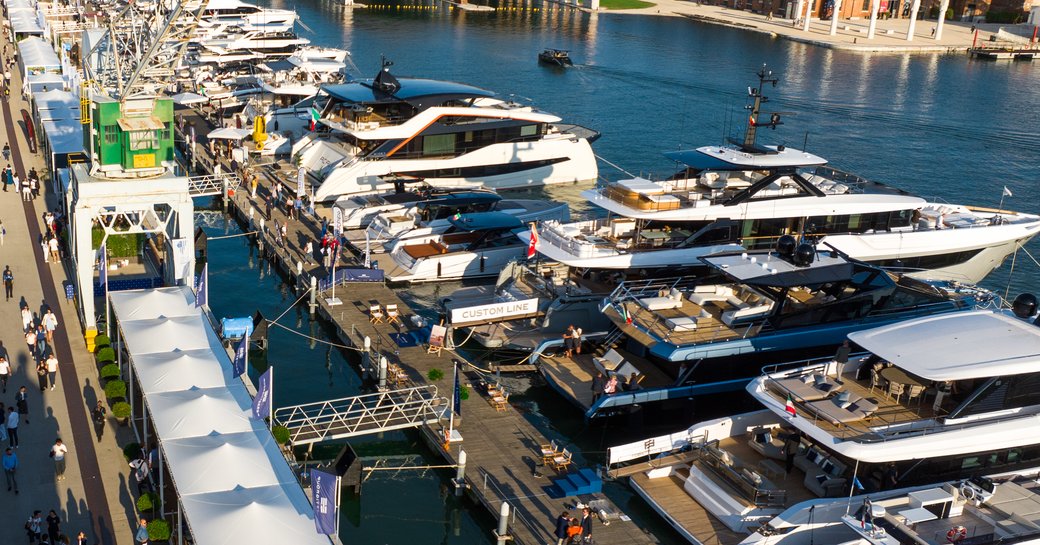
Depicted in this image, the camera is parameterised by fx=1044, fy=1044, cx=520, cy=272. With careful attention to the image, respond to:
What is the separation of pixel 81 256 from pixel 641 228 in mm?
19448

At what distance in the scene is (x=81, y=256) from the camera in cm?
3475

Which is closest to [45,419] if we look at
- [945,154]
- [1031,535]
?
[1031,535]

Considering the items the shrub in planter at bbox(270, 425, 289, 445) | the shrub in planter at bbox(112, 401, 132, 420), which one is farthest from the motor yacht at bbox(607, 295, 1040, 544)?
the shrub in planter at bbox(112, 401, 132, 420)

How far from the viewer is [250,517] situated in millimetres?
21547

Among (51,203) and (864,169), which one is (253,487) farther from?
(864,169)

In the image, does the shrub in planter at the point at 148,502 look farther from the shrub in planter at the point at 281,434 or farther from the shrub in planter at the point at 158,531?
the shrub in planter at the point at 281,434

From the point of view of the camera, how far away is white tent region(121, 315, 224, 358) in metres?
28.8

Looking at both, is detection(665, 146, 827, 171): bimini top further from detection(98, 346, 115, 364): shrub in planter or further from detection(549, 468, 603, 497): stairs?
detection(98, 346, 115, 364): shrub in planter

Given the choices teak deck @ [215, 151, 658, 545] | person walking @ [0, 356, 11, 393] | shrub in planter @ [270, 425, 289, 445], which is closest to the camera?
teak deck @ [215, 151, 658, 545]

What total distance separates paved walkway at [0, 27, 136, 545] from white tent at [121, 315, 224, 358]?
95.5 inches

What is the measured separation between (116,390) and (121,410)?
0.96 m

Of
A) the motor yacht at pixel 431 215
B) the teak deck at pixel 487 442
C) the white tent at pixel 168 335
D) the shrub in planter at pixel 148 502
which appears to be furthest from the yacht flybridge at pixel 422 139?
the shrub in planter at pixel 148 502

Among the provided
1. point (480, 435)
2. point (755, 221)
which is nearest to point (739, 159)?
point (755, 221)

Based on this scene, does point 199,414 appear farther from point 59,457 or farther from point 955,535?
point 955,535
